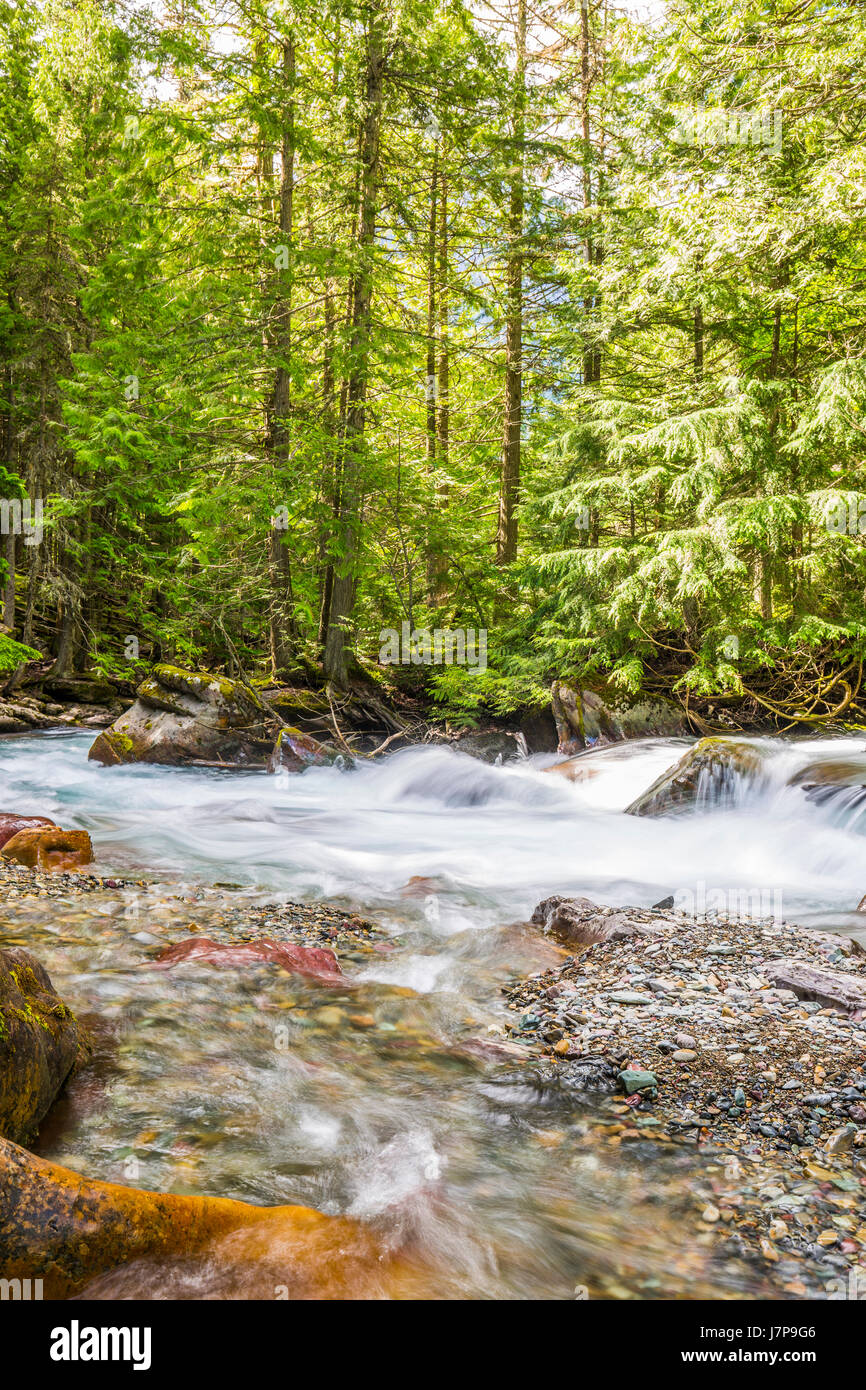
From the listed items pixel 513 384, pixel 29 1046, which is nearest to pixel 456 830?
pixel 29 1046

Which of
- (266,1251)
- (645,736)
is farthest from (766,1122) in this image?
(645,736)

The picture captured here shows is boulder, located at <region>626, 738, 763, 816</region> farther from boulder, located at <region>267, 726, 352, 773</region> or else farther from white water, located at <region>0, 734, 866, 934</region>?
boulder, located at <region>267, 726, 352, 773</region>

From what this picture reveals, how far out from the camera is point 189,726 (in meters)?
10.9

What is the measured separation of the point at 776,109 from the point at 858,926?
9128mm

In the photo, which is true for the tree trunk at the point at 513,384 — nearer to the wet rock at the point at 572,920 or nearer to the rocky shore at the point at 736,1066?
the wet rock at the point at 572,920

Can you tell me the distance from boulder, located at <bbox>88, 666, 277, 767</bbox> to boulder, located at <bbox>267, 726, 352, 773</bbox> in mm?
431

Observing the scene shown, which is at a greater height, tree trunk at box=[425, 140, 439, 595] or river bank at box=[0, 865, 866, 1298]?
tree trunk at box=[425, 140, 439, 595]

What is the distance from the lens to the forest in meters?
9.36

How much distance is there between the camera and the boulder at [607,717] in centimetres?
1141

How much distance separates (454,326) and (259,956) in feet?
41.4

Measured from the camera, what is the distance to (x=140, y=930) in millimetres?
4609

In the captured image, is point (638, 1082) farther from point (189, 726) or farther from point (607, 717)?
point (189, 726)

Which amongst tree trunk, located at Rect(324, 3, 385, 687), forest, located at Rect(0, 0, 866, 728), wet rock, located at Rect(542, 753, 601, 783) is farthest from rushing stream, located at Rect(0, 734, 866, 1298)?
tree trunk, located at Rect(324, 3, 385, 687)
